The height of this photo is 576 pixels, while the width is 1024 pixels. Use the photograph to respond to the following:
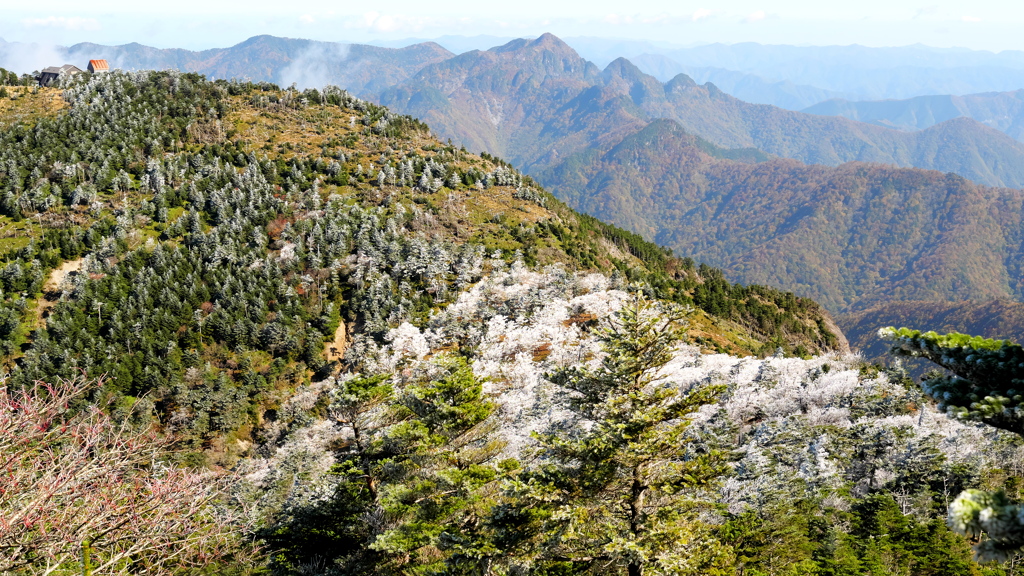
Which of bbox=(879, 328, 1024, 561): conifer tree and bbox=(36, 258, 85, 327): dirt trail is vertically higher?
bbox=(879, 328, 1024, 561): conifer tree

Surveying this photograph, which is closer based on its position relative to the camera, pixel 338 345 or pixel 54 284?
pixel 338 345

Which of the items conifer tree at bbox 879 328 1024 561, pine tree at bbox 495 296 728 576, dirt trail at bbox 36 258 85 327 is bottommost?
dirt trail at bbox 36 258 85 327

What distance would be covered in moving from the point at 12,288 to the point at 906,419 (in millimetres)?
138796

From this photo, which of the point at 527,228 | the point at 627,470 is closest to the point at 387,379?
the point at 627,470

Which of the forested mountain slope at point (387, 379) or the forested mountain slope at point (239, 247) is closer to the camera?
the forested mountain slope at point (387, 379)

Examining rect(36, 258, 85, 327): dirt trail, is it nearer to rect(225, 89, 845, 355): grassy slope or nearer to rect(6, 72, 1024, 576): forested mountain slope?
rect(6, 72, 1024, 576): forested mountain slope

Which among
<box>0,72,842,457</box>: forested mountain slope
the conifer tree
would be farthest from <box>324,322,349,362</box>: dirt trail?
the conifer tree

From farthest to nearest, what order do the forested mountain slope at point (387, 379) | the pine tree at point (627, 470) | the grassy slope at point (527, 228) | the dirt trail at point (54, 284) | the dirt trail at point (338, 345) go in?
1. the grassy slope at point (527, 228)
2. the dirt trail at point (338, 345)
3. the dirt trail at point (54, 284)
4. the forested mountain slope at point (387, 379)
5. the pine tree at point (627, 470)

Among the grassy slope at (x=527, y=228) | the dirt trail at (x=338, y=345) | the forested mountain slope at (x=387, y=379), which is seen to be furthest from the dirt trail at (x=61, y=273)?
the grassy slope at (x=527, y=228)

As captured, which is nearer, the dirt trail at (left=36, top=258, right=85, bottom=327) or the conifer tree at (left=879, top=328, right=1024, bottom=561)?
the conifer tree at (left=879, top=328, right=1024, bottom=561)

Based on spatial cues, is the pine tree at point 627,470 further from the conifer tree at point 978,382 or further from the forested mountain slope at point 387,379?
the conifer tree at point 978,382

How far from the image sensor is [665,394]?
19.4m

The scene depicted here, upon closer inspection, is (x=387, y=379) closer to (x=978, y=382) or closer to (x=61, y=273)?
(x=978, y=382)

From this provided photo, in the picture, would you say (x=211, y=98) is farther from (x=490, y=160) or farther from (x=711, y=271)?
(x=711, y=271)
